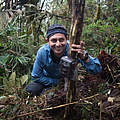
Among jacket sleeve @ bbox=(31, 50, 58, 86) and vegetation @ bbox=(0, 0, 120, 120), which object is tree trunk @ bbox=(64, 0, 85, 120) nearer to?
vegetation @ bbox=(0, 0, 120, 120)

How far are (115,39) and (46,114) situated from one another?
7.34ft

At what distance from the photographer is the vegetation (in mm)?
1914

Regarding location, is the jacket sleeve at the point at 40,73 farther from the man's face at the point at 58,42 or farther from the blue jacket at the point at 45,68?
the man's face at the point at 58,42

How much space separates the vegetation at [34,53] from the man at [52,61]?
247 millimetres

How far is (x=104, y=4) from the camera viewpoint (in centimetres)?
466

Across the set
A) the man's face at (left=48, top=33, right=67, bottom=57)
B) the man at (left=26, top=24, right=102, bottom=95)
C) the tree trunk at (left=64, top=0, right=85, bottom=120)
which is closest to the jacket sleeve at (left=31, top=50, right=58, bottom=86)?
the man at (left=26, top=24, right=102, bottom=95)

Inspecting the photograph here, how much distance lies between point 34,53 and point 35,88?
3.27 ft

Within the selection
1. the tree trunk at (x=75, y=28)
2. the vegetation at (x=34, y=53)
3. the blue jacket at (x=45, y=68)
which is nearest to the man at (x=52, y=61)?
the blue jacket at (x=45, y=68)

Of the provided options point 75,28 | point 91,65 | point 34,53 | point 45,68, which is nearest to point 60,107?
point 91,65

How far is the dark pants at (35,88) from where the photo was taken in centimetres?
286

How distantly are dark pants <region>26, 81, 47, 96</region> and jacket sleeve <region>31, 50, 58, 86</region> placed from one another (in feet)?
0.28

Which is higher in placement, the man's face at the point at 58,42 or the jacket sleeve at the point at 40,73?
the man's face at the point at 58,42

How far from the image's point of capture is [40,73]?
296 centimetres

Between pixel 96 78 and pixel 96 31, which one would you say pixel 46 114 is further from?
pixel 96 31
